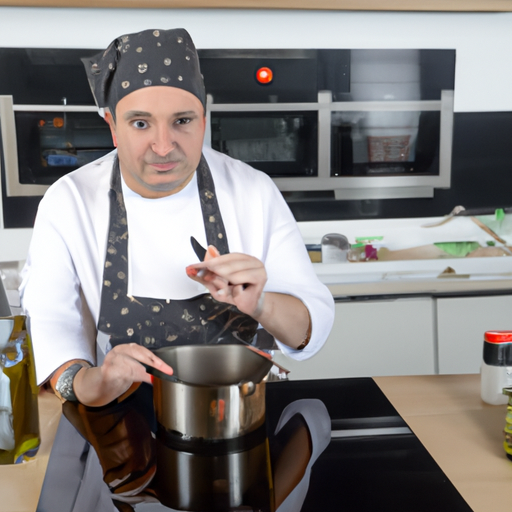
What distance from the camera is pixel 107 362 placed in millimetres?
909

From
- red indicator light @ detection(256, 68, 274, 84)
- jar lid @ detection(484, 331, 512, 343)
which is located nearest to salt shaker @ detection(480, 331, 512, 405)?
jar lid @ detection(484, 331, 512, 343)

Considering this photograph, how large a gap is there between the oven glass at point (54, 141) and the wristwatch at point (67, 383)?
1266 mm

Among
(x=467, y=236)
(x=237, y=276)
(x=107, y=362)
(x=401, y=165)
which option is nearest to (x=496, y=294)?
(x=467, y=236)

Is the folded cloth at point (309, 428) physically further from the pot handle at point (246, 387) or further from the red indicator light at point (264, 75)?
the red indicator light at point (264, 75)

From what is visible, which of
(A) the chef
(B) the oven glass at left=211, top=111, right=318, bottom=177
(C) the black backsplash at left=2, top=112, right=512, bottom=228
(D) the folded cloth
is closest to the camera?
(D) the folded cloth

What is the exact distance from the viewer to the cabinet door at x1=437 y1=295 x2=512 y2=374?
2111mm

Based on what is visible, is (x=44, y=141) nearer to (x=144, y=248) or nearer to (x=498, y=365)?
(x=144, y=248)

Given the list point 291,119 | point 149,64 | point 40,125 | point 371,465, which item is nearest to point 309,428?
point 371,465

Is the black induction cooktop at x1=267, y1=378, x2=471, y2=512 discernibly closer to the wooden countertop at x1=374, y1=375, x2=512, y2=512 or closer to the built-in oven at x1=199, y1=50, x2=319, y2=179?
the wooden countertop at x1=374, y1=375, x2=512, y2=512

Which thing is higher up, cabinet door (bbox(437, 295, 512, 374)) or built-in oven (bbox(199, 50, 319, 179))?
built-in oven (bbox(199, 50, 319, 179))

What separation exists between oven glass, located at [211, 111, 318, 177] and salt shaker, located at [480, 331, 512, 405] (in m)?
1.39

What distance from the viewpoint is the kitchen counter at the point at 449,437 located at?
688mm

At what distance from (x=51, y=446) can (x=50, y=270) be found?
0.43 metres

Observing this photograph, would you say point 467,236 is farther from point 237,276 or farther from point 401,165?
point 237,276
